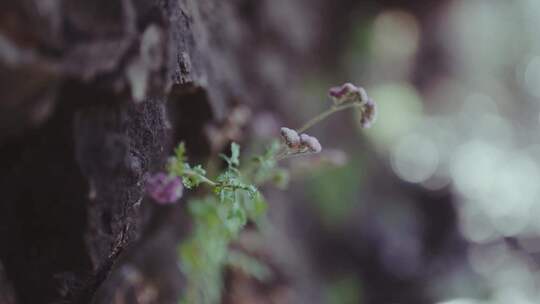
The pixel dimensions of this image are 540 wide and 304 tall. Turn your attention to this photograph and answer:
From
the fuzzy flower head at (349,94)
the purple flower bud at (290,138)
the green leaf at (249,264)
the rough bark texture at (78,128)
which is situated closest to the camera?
the rough bark texture at (78,128)

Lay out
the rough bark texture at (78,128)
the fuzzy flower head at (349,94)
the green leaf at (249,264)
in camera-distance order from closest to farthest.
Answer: the rough bark texture at (78,128) → the fuzzy flower head at (349,94) → the green leaf at (249,264)

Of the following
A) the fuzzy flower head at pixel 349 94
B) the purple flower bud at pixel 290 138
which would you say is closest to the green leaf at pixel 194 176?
the purple flower bud at pixel 290 138

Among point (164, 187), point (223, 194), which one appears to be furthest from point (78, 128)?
point (223, 194)

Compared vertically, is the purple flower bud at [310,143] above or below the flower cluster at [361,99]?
below

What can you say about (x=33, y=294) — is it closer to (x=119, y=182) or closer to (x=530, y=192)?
(x=119, y=182)

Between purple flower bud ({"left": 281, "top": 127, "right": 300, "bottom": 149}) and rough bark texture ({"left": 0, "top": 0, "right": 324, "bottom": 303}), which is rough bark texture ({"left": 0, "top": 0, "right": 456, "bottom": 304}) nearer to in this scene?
rough bark texture ({"left": 0, "top": 0, "right": 324, "bottom": 303})

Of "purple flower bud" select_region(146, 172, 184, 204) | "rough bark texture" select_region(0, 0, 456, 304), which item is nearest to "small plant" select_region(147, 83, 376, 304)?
"purple flower bud" select_region(146, 172, 184, 204)

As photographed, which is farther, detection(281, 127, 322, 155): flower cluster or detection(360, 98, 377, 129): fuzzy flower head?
detection(360, 98, 377, 129): fuzzy flower head

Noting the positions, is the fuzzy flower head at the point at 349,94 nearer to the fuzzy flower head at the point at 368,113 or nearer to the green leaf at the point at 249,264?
the fuzzy flower head at the point at 368,113
